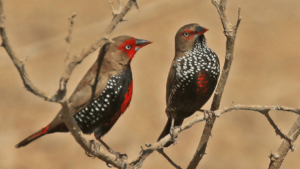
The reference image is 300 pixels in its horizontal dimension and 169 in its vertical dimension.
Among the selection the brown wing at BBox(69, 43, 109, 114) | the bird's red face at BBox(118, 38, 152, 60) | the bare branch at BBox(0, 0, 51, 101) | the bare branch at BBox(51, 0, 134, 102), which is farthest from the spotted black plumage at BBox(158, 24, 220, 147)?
the bare branch at BBox(0, 0, 51, 101)

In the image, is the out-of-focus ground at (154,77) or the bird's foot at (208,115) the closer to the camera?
the bird's foot at (208,115)

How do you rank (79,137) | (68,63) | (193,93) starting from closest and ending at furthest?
(68,63) → (79,137) → (193,93)

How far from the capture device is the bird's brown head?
16.2 ft

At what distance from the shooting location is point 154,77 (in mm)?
10008

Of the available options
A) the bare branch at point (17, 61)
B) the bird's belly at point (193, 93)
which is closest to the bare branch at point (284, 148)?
the bird's belly at point (193, 93)

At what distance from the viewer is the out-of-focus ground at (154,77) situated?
9234 mm

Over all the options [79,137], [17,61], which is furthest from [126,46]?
[17,61]

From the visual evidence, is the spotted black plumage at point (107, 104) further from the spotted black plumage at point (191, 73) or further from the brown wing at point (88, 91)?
the spotted black plumage at point (191, 73)

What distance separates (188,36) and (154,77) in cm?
504

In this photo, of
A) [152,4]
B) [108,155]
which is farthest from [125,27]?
[108,155]

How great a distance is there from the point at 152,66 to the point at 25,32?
8.85 ft

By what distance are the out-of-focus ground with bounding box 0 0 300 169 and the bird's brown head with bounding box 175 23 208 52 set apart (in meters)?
4.04

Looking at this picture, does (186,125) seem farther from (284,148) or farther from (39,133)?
(39,133)

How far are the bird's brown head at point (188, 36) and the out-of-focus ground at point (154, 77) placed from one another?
159 inches
